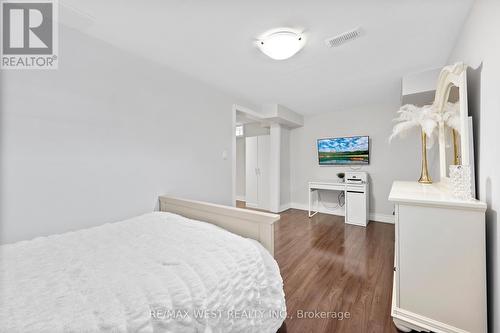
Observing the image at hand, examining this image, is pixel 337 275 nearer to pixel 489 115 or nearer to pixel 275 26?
pixel 489 115

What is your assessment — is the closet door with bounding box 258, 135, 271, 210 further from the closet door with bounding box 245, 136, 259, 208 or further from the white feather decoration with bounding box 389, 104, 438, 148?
the white feather decoration with bounding box 389, 104, 438, 148

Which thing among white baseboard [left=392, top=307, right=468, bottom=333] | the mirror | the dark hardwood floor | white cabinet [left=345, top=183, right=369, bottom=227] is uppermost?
the mirror

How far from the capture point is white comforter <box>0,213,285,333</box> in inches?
26.5

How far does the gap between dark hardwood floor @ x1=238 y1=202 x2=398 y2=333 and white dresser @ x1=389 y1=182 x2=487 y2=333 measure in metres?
0.24

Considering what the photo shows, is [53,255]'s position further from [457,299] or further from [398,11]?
[398,11]

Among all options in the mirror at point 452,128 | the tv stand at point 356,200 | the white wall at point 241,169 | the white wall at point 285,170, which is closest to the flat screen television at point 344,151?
the tv stand at point 356,200

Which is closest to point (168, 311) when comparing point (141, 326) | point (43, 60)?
point (141, 326)

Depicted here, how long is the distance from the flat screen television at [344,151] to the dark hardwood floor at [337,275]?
128 centimetres

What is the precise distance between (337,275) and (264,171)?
2886mm

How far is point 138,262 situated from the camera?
3.26 ft

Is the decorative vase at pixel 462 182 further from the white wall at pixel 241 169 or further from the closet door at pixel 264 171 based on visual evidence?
the white wall at pixel 241 169

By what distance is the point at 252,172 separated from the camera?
4809mm

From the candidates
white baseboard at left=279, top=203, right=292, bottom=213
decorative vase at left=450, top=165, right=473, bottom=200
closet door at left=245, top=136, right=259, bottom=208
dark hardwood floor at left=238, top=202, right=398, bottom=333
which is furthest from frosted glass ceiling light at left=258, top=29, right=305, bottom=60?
white baseboard at left=279, top=203, right=292, bottom=213

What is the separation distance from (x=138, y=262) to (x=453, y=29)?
2.76 meters
